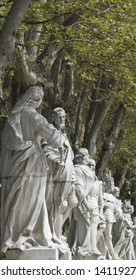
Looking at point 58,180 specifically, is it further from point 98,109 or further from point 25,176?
point 98,109

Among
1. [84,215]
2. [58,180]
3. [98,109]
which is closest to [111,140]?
[98,109]

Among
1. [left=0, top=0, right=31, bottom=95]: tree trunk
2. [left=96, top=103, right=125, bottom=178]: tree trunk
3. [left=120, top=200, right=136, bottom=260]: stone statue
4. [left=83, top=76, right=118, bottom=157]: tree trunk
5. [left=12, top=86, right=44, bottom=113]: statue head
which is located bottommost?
[left=120, top=200, right=136, bottom=260]: stone statue

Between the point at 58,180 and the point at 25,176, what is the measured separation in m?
1.46

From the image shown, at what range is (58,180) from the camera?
21.3 metres

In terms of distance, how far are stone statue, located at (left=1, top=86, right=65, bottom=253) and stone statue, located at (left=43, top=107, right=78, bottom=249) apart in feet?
2.88

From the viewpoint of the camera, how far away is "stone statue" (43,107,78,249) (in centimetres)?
2109

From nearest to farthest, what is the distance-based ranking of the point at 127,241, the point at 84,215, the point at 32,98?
1. the point at 32,98
2. the point at 84,215
3. the point at 127,241

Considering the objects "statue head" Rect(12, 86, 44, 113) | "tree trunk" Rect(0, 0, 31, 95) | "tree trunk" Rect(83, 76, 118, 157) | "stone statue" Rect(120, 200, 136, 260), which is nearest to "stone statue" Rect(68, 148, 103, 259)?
"statue head" Rect(12, 86, 44, 113)

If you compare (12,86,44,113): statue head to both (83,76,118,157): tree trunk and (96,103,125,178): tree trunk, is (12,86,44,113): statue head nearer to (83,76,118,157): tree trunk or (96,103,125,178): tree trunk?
(83,76,118,157): tree trunk

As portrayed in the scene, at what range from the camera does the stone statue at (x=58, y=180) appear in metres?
21.1

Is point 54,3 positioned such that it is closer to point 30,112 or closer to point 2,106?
point 2,106

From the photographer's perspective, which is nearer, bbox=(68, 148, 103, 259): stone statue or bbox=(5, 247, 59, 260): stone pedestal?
bbox=(5, 247, 59, 260): stone pedestal

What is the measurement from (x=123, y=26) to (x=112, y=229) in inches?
348

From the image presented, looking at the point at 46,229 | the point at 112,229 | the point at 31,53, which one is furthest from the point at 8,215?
the point at 112,229
